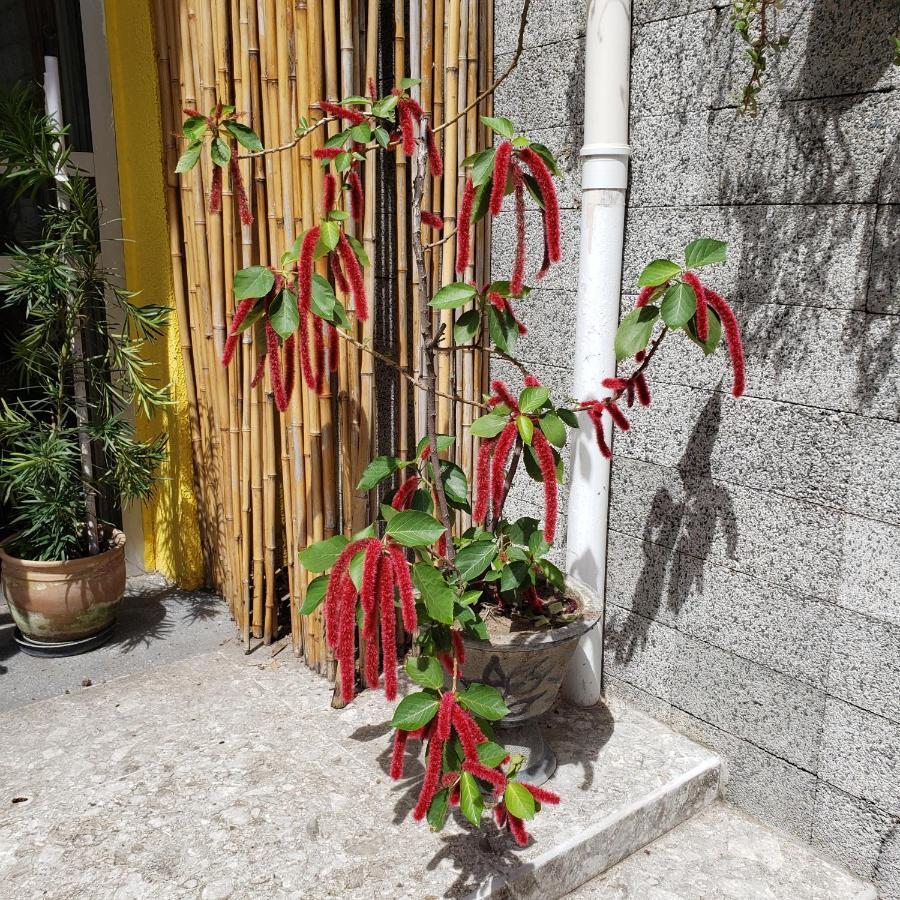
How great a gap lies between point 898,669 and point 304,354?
1297 mm

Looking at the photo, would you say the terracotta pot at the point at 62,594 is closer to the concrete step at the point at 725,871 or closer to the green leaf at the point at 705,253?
the concrete step at the point at 725,871

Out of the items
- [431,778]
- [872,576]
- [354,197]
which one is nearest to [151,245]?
[354,197]

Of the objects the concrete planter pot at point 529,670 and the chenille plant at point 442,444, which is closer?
the chenille plant at point 442,444

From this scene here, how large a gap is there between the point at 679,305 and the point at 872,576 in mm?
690

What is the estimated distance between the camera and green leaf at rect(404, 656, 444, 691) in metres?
1.69

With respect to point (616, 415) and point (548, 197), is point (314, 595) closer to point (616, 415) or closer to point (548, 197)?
point (616, 415)

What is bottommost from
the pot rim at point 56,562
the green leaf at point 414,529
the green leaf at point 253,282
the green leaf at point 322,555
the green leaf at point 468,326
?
the pot rim at point 56,562

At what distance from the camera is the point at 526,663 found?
6.19 ft

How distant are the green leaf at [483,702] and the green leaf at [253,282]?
831 mm

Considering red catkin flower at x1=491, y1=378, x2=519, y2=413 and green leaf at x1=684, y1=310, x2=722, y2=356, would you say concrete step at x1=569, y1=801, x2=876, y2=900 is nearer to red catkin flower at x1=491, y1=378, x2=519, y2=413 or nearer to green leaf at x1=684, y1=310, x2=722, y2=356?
red catkin flower at x1=491, y1=378, x2=519, y2=413

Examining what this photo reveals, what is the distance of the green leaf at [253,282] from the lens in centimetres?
155

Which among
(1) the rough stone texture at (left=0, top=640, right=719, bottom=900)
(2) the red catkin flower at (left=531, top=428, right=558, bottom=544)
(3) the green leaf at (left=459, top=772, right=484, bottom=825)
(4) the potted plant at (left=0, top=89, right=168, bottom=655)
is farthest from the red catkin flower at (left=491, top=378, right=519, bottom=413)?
(4) the potted plant at (left=0, top=89, right=168, bottom=655)

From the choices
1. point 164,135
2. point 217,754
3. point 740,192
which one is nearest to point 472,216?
point 740,192

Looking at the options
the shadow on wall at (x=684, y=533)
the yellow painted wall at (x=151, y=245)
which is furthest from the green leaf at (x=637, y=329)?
the yellow painted wall at (x=151, y=245)
